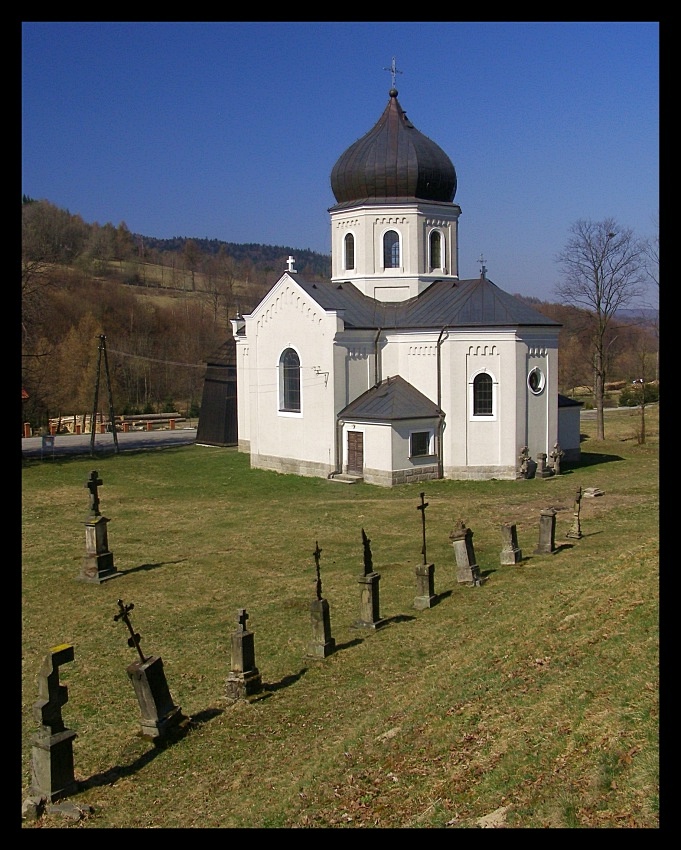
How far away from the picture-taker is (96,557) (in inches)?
682

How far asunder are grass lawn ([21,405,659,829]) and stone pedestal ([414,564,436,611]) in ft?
0.92

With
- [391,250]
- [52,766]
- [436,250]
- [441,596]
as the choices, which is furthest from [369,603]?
[436,250]

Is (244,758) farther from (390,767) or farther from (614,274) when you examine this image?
(614,274)

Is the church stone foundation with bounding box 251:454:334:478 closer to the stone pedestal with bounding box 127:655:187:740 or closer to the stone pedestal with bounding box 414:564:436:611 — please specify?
the stone pedestal with bounding box 414:564:436:611

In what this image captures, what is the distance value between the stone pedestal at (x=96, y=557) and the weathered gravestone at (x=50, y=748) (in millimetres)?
8569

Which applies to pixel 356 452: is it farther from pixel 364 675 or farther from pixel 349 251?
pixel 364 675

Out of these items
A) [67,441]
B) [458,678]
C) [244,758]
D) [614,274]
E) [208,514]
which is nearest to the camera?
[244,758]

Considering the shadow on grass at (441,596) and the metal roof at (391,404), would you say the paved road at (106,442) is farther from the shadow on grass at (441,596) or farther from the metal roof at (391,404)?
the shadow on grass at (441,596)

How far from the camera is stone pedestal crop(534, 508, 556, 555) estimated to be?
56.5 ft

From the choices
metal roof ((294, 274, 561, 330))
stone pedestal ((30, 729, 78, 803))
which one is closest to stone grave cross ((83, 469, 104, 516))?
stone pedestal ((30, 729, 78, 803))

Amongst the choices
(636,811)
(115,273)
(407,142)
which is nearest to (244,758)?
(636,811)

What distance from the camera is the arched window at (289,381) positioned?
3106cm

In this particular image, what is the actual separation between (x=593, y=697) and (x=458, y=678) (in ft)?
7.18

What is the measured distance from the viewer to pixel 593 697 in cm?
802
